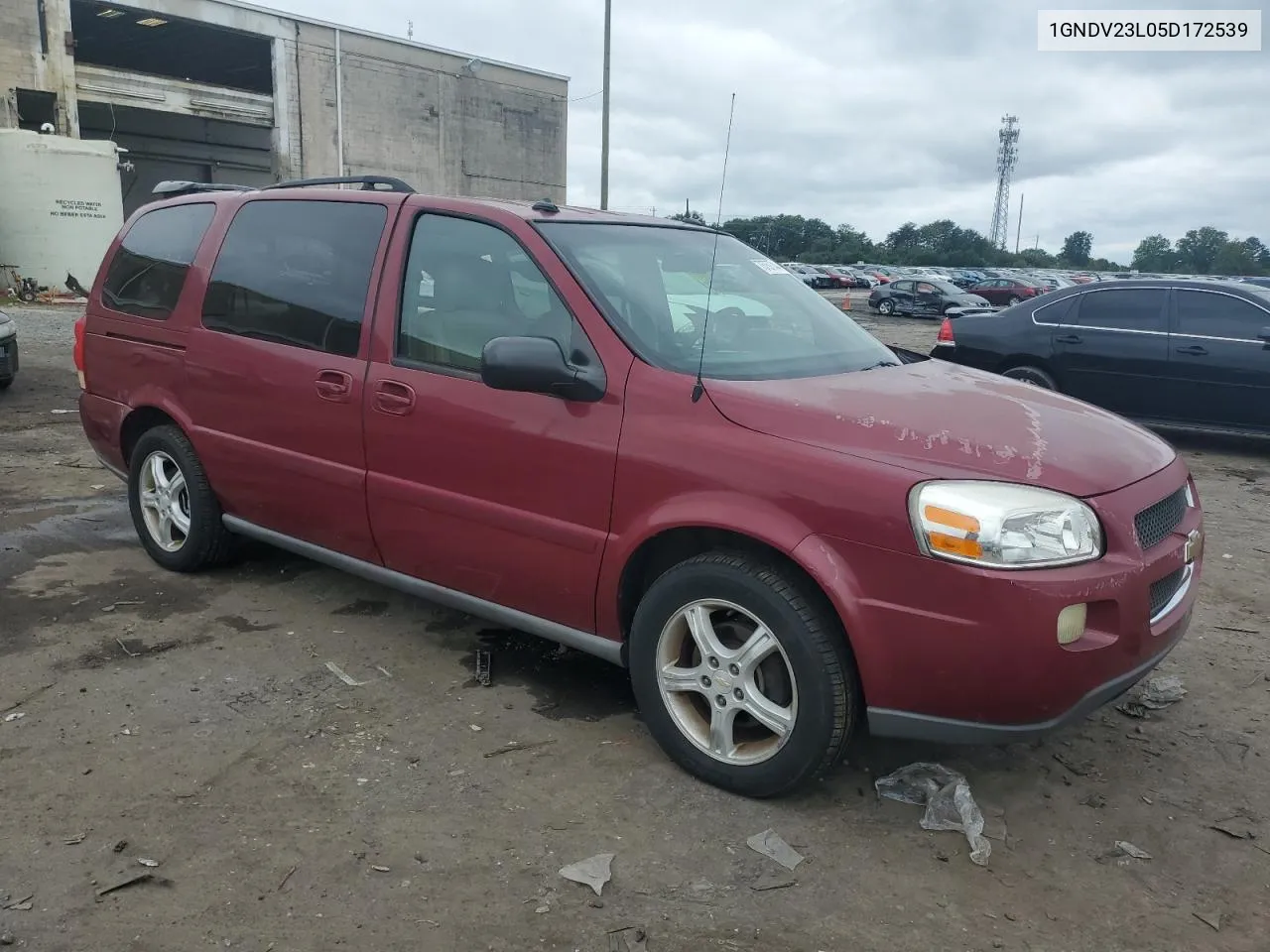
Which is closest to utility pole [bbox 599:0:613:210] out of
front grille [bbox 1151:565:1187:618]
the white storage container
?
the white storage container

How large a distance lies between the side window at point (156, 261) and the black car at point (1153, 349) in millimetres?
7224

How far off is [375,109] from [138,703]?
37.0 metres

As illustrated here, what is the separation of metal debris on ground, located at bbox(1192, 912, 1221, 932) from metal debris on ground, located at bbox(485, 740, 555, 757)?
1.89m

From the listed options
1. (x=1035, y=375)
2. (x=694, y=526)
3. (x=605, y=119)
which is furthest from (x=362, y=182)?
(x=605, y=119)

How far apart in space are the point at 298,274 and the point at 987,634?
9.93 feet

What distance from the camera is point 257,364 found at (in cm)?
423

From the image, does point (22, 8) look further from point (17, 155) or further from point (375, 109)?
point (375, 109)

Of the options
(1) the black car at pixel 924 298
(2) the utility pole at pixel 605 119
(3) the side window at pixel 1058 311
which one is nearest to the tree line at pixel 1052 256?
(1) the black car at pixel 924 298

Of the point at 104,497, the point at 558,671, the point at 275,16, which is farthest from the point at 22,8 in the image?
the point at 558,671

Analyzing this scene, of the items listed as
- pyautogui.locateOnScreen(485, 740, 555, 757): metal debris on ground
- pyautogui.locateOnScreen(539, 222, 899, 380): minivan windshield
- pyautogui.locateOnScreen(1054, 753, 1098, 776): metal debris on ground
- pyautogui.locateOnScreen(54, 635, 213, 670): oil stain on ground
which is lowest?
pyautogui.locateOnScreen(1054, 753, 1098, 776): metal debris on ground

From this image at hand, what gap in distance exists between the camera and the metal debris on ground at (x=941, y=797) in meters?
2.92

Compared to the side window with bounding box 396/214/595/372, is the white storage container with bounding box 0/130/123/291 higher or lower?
higher

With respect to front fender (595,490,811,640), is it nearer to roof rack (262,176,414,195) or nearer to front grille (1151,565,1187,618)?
front grille (1151,565,1187,618)

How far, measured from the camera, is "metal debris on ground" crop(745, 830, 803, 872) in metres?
2.77
